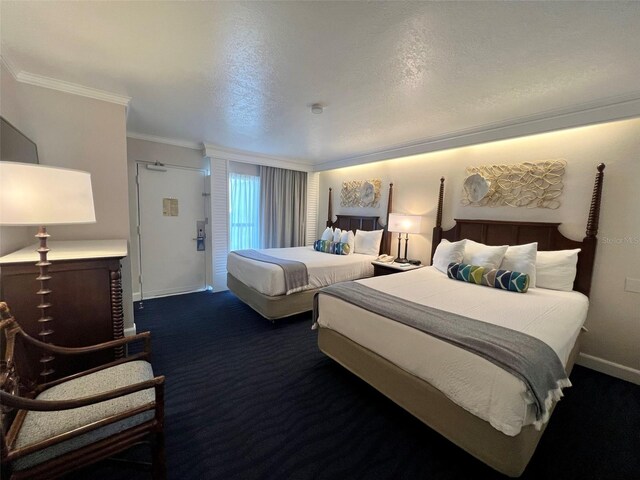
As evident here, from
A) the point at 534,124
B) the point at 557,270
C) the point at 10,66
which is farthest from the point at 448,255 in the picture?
the point at 10,66

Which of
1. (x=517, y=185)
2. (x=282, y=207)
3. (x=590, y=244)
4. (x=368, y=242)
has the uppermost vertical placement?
(x=517, y=185)

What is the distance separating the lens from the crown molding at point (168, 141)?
386cm

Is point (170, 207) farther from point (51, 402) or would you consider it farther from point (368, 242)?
point (51, 402)

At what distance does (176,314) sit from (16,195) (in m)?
2.73

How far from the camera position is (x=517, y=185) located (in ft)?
9.97

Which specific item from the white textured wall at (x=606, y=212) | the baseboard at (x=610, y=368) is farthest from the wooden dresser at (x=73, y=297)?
the baseboard at (x=610, y=368)

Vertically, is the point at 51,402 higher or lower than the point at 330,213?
lower

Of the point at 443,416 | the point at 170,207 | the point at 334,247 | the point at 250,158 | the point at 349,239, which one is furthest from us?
the point at 250,158

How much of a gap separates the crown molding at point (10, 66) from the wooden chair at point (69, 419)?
196 centimetres

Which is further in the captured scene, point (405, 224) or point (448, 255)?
point (405, 224)

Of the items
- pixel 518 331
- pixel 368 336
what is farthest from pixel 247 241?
pixel 518 331

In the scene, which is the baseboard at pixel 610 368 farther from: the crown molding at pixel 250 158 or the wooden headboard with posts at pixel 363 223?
the crown molding at pixel 250 158

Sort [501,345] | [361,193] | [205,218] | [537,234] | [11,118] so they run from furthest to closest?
1. [361,193]
2. [205,218]
3. [537,234]
4. [11,118]
5. [501,345]

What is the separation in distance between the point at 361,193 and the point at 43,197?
430 cm
